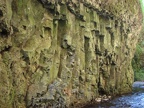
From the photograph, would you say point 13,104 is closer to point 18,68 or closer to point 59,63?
point 18,68

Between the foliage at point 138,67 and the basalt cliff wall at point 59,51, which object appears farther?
the foliage at point 138,67

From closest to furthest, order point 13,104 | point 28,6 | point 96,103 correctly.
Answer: point 13,104
point 28,6
point 96,103

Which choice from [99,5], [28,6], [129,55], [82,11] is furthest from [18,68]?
[129,55]

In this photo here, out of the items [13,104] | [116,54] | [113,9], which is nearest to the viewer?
[13,104]

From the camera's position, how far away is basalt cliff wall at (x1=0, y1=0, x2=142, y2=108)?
519 inches

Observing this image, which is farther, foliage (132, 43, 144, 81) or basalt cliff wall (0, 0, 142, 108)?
foliage (132, 43, 144, 81)

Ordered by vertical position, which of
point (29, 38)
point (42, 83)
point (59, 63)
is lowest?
point (42, 83)

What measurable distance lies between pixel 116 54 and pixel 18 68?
12965 millimetres

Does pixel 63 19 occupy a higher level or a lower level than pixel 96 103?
higher

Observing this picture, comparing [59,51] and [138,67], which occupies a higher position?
[59,51]

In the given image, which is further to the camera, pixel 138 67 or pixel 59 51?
pixel 138 67

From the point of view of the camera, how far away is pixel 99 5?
21.0 metres

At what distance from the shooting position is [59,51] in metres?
16.8

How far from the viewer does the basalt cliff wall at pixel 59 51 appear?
13188 millimetres
